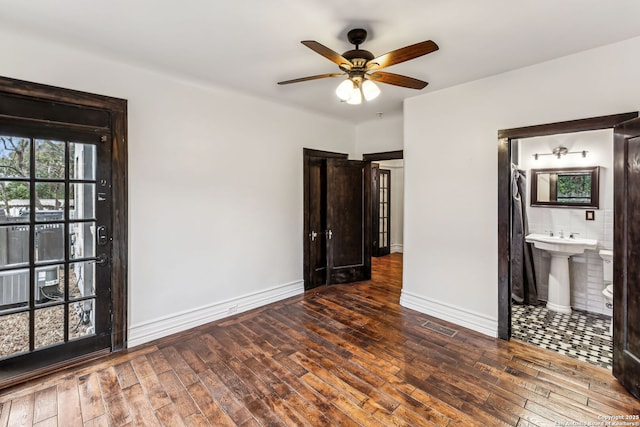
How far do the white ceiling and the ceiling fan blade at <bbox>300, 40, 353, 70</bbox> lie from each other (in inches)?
9.8

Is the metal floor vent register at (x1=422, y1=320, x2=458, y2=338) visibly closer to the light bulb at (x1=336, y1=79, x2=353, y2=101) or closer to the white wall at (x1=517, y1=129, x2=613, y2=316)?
the white wall at (x1=517, y1=129, x2=613, y2=316)

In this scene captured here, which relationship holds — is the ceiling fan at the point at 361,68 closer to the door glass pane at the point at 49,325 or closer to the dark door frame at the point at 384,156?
the dark door frame at the point at 384,156

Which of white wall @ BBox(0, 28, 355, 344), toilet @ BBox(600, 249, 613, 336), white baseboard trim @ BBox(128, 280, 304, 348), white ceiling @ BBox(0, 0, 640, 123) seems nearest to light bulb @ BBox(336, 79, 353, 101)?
white ceiling @ BBox(0, 0, 640, 123)

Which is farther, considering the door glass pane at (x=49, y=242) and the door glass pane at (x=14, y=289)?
the door glass pane at (x=49, y=242)

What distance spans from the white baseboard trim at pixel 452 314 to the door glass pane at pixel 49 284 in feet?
12.1

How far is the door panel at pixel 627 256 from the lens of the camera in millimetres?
2195

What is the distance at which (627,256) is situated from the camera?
2293mm

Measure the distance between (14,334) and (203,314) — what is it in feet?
5.10

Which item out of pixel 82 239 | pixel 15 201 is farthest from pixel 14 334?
pixel 15 201

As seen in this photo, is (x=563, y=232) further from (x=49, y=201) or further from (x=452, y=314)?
(x=49, y=201)

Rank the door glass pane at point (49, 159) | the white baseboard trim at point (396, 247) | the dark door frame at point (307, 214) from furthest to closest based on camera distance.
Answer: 1. the white baseboard trim at point (396, 247)
2. the dark door frame at point (307, 214)
3. the door glass pane at point (49, 159)

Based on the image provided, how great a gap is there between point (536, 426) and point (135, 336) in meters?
3.40

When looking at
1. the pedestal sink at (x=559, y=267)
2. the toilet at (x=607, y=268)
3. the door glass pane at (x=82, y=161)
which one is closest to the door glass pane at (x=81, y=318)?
the door glass pane at (x=82, y=161)

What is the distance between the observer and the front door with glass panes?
2387mm
